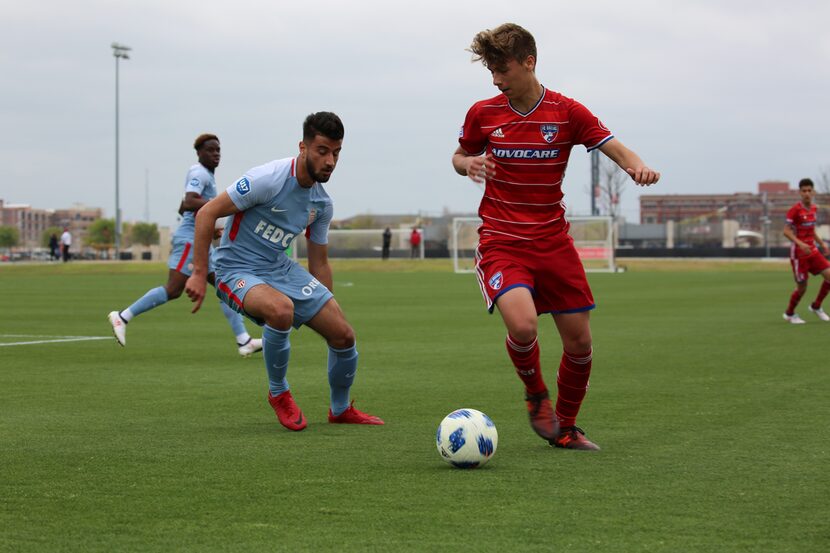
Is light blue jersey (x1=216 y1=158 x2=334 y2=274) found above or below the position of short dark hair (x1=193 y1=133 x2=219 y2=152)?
below

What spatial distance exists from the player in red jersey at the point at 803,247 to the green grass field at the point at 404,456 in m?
4.20

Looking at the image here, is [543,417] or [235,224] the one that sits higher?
[235,224]

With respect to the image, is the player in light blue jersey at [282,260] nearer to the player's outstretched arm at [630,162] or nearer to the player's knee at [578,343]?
the player's knee at [578,343]

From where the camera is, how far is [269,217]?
743cm

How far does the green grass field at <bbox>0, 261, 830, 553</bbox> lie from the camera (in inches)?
171

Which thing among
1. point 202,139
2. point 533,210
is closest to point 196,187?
point 202,139

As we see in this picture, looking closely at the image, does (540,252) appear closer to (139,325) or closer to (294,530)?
(294,530)

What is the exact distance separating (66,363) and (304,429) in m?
5.11

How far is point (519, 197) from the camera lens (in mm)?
6523

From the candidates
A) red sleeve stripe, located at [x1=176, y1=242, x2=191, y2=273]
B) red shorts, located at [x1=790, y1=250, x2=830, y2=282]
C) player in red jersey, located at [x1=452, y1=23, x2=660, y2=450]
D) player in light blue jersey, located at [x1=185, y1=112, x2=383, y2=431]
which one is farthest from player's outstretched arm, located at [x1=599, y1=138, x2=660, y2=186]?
red shorts, located at [x1=790, y1=250, x2=830, y2=282]

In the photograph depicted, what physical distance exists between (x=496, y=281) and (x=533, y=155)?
73 centimetres

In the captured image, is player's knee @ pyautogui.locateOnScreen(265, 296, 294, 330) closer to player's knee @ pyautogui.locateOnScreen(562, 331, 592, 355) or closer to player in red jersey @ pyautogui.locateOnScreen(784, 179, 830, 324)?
player's knee @ pyautogui.locateOnScreen(562, 331, 592, 355)

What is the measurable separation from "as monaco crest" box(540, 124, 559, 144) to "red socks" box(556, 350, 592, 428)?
1224 millimetres

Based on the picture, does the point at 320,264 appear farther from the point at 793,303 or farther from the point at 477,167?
the point at 793,303
